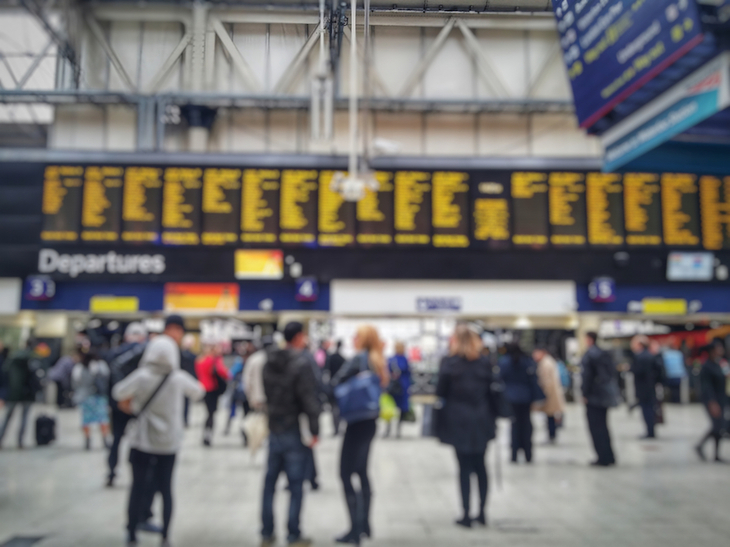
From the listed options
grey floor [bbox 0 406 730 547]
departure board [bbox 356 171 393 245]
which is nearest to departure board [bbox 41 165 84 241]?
grey floor [bbox 0 406 730 547]

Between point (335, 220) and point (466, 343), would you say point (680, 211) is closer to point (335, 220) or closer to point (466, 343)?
point (335, 220)

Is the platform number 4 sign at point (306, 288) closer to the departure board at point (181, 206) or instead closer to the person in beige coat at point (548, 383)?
the departure board at point (181, 206)

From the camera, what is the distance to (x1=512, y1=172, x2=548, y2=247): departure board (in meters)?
15.7

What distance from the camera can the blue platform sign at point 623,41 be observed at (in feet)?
12.6

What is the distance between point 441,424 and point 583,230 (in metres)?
11.5

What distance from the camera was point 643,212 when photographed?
1570cm

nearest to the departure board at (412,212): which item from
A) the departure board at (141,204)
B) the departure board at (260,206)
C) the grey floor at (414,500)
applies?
the departure board at (260,206)

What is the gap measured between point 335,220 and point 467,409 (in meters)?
10.5

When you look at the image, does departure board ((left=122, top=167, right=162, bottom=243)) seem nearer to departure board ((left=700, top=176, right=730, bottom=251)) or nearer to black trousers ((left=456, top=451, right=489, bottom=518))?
black trousers ((left=456, top=451, right=489, bottom=518))

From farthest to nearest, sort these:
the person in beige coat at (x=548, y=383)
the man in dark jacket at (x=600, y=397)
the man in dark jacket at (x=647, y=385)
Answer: the man in dark jacket at (x=647, y=385) → the person in beige coat at (x=548, y=383) → the man in dark jacket at (x=600, y=397)

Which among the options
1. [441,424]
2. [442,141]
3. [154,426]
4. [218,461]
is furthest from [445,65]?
[154,426]

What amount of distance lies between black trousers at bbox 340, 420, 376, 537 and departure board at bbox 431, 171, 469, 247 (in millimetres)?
10962

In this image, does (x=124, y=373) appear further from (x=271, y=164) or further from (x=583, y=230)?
(x=583, y=230)

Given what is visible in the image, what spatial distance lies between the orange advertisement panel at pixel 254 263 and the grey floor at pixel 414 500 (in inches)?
239
